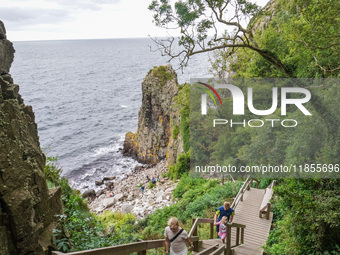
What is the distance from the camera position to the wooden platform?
8584mm

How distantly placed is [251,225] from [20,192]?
8.69 meters

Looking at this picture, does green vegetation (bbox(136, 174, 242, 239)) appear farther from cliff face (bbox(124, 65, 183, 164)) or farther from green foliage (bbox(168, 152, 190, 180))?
cliff face (bbox(124, 65, 183, 164))

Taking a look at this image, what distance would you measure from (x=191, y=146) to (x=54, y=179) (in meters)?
16.3

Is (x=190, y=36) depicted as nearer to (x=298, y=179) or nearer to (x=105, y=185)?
(x=298, y=179)

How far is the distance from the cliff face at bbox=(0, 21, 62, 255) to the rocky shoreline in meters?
14.7

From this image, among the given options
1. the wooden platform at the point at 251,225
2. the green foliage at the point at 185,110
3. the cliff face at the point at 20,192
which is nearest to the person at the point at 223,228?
the wooden platform at the point at 251,225

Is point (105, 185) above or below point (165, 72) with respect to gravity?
below

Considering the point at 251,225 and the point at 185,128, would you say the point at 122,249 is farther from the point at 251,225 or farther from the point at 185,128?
the point at 185,128

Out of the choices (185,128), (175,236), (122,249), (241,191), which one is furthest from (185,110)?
(122,249)

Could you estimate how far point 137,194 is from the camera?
1094 inches

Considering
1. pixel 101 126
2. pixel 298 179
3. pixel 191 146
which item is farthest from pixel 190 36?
pixel 101 126

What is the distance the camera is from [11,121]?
5.94 m

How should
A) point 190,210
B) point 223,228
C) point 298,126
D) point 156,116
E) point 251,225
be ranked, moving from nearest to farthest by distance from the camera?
point 223,228
point 251,225
point 298,126
point 190,210
point 156,116

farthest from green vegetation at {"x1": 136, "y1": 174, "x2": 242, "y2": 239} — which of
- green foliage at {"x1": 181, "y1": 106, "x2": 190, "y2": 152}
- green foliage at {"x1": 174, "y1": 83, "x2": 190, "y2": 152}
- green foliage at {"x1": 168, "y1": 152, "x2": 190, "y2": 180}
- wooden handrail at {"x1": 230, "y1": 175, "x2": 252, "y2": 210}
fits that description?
green foliage at {"x1": 174, "y1": 83, "x2": 190, "y2": 152}
